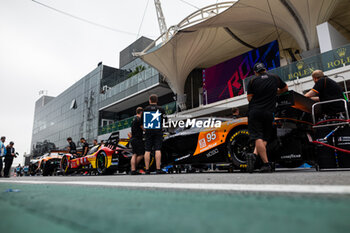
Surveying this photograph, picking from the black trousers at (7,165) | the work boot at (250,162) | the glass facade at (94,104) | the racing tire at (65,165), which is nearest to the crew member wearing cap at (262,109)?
the work boot at (250,162)

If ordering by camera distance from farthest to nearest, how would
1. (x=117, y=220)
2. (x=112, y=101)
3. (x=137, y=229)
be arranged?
(x=112, y=101) < (x=117, y=220) < (x=137, y=229)

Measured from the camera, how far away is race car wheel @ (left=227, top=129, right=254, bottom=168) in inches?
189

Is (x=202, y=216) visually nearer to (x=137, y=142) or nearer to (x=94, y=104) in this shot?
(x=137, y=142)

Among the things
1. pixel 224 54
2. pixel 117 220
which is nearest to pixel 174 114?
pixel 224 54

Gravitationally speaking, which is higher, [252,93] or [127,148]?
[252,93]

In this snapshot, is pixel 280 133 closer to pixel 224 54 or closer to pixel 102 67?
pixel 224 54

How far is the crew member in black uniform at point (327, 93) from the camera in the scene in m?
4.34

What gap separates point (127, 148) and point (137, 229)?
294 inches

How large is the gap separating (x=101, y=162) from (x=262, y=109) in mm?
5990

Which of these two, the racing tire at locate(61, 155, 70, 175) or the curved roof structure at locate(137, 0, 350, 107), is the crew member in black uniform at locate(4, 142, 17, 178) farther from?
the curved roof structure at locate(137, 0, 350, 107)

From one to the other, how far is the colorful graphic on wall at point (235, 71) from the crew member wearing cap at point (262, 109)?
38.9 feet

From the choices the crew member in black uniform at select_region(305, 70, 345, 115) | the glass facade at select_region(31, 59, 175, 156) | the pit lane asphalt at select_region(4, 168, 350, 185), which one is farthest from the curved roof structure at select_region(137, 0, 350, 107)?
the pit lane asphalt at select_region(4, 168, 350, 185)

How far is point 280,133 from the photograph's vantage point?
443cm

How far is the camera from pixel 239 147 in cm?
496
